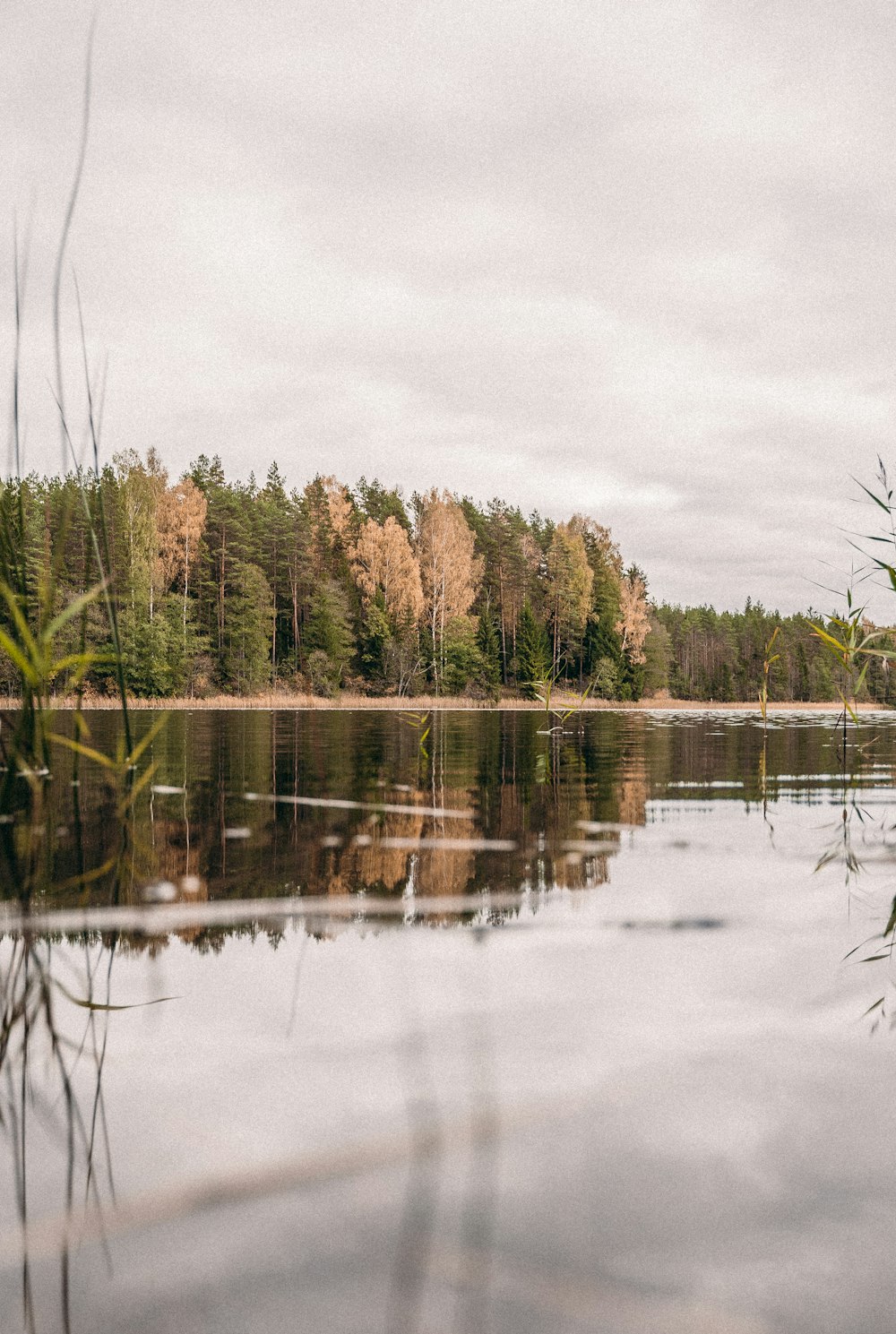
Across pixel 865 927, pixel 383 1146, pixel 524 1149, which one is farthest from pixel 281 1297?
pixel 865 927

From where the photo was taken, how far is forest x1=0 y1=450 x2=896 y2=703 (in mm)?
46344

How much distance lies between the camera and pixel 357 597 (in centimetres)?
5675

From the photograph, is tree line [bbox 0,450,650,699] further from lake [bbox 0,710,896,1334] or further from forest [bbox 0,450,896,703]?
lake [bbox 0,710,896,1334]

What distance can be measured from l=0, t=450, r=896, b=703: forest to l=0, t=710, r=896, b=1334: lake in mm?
36118

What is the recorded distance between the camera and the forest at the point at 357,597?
152 feet

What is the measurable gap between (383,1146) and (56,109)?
2633 millimetres

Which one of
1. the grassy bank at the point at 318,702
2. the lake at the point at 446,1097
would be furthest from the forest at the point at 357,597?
the lake at the point at 446,1097

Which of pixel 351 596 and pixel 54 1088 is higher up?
pixel 351 596

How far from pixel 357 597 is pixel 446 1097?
5563 cm

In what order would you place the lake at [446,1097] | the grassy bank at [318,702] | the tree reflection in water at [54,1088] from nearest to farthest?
the lake at [446,1097], the tree reflection in water at [54,1088], the grassy bank at [318,702]

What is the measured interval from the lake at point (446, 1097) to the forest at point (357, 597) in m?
36.1

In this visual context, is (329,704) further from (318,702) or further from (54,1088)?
(54,1088)

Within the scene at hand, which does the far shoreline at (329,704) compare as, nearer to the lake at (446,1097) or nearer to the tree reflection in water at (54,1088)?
the lake at (446,1097)

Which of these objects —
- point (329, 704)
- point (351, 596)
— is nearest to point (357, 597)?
point (351, 596)
